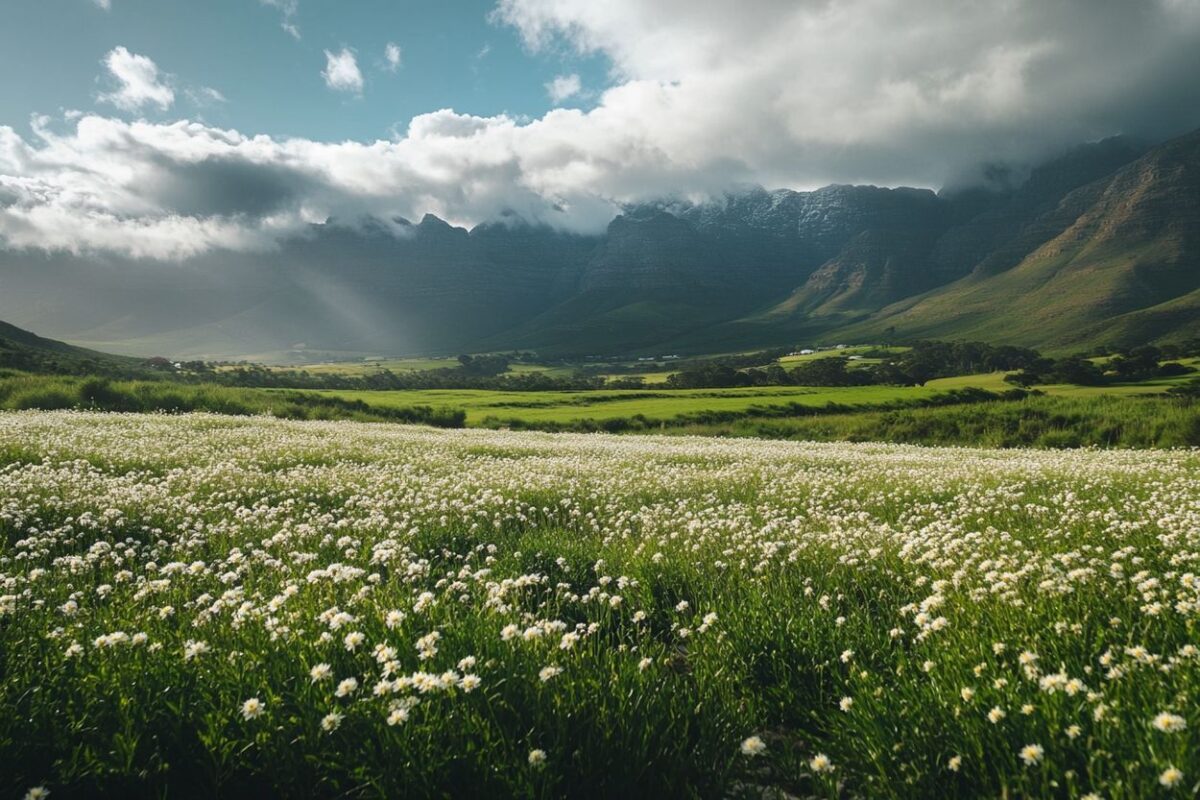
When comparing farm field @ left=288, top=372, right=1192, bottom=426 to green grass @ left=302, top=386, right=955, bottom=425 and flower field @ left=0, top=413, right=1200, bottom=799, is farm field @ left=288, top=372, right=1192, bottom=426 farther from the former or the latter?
flower field @ left=0, top=413, right=1200, bottom=799

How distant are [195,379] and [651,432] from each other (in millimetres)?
69349

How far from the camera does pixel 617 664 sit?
14.1ft

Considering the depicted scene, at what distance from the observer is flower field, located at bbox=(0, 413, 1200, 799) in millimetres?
3145

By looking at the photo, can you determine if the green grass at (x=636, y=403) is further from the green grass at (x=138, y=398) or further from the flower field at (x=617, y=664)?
the flower field at (x=617, y=664)

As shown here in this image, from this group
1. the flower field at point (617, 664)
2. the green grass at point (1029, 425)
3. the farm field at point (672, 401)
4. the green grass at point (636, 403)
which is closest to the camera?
the flower field at point (617, 664)

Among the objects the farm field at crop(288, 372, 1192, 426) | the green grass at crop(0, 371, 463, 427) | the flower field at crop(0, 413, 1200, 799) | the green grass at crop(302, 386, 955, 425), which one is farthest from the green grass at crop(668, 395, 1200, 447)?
the green grass at crop(0, 371, 463, 427)

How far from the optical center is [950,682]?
3.84m

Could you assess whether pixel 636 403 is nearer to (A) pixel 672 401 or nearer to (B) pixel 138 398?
(A) pixel 672 401

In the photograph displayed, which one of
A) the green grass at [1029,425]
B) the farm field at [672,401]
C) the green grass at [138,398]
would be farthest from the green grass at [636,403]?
the green grass at [138,398]

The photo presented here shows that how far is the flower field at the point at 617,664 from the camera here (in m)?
3.14

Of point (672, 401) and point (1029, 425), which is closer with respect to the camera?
point (1029, 425)

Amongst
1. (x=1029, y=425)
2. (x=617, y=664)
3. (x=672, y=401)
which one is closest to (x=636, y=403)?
(x=672, y=401)

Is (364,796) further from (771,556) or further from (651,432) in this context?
(651,432)

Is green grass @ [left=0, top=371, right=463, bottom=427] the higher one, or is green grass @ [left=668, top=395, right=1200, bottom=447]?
green grass @ [left=0, top=371, right=463, bottom=427]
